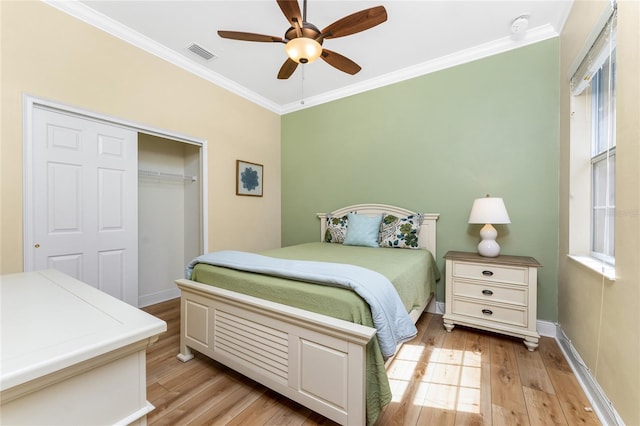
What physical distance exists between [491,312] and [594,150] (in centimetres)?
143

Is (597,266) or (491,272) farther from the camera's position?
(491,272)

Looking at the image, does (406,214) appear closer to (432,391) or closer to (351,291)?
(432,391)

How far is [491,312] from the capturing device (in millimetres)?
2303

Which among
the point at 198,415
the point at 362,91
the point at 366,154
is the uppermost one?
the point at 362,91

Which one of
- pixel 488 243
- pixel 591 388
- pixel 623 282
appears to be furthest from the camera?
pixel 488 243

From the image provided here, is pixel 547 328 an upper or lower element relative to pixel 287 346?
lower

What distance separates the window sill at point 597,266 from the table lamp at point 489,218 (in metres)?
0.51

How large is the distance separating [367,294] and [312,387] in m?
0.56

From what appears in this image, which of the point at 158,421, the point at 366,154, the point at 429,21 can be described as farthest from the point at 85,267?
the point at 429,21

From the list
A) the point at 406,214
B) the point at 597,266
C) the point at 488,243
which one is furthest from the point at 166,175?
the point at 597,266

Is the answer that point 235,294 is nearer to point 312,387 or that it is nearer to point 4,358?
point 312,387

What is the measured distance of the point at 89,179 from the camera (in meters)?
2.38

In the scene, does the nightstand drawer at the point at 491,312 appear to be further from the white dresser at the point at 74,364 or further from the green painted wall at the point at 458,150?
the white dresser at the point at 74,364

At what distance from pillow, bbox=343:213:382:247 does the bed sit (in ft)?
2.23
